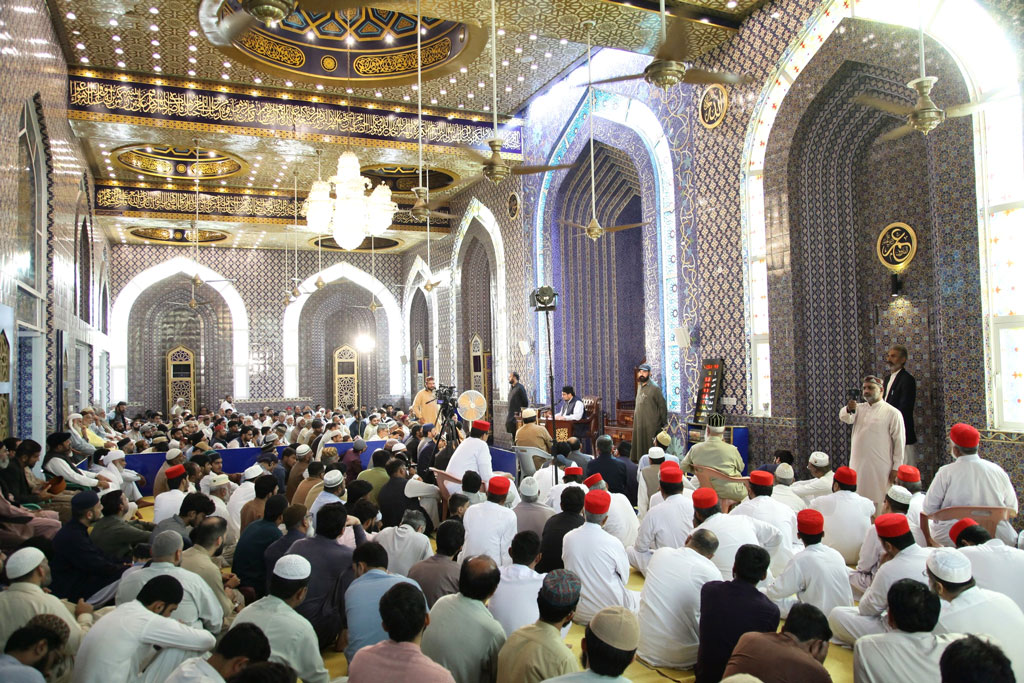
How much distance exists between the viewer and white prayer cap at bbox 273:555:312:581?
2552 mm

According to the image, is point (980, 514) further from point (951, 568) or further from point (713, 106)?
point (713, 106)

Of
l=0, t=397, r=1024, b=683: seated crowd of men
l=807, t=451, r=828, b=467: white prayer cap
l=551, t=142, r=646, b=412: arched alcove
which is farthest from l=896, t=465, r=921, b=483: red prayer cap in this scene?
l=551, t=142, r=646, b=412: arched alcove

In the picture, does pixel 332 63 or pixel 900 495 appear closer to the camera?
pixel 900 495

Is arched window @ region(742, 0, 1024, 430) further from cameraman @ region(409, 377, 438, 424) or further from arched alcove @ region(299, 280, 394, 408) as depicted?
arched alcove @ region(299, 280, 394, 408)

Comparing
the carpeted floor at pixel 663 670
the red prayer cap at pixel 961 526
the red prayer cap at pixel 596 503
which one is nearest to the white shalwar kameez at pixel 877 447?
the red prayer cap at pixel 961 526

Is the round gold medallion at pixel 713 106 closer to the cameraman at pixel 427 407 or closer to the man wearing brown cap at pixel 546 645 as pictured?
the cameraman at pixel 427 407

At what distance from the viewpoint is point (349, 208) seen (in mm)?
8055

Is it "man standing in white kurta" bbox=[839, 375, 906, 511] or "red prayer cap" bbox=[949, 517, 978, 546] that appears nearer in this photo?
"red prayer cap" bbox=[949, 517, 978, 546]

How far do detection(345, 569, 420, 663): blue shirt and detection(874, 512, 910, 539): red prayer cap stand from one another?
1889 mm

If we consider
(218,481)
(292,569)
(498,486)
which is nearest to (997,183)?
(498,486)

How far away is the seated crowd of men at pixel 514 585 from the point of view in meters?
2.19

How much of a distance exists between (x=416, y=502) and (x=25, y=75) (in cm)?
474

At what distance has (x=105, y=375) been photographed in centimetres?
1477

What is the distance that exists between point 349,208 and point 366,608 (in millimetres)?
5920
